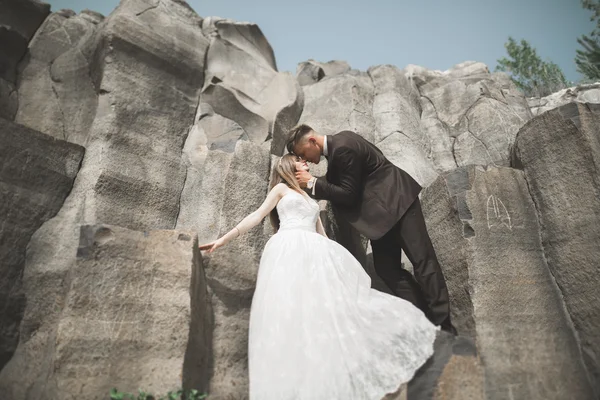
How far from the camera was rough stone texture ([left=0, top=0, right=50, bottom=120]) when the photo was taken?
4008 millimetres

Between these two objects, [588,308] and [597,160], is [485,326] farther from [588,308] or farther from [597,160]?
[597,160]

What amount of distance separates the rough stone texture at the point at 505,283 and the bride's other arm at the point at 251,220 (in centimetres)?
164

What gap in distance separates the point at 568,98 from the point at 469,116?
2.45 metres

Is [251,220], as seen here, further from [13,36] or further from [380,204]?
[13,36]

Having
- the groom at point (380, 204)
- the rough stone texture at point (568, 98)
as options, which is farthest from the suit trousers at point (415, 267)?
the rough stone texture at point (568, 98)

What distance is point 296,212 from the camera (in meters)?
3.29

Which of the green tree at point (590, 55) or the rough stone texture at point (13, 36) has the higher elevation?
the green tree at point (590, 55)

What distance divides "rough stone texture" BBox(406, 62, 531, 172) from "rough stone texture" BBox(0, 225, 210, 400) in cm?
409

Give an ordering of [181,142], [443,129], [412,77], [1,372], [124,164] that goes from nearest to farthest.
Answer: [1,372]
[124,164]
[181,142]
[443,129]
[412,77]

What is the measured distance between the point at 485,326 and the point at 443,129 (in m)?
3.55

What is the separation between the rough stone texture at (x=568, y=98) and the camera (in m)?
6.53

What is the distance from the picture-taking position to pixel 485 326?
10.7ft

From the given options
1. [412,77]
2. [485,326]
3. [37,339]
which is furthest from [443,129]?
[37,339]

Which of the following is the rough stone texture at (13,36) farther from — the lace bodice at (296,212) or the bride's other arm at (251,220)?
the lace bodice at (296,212)
